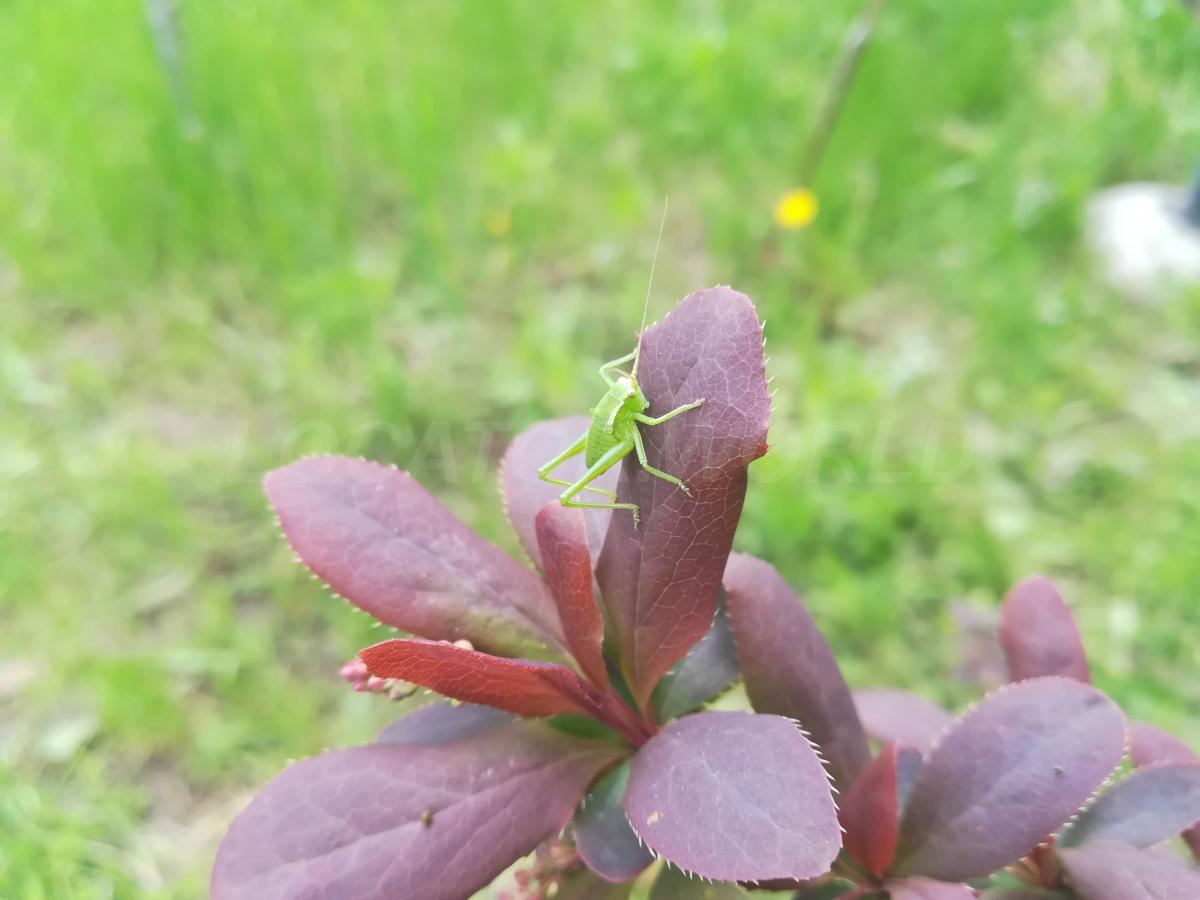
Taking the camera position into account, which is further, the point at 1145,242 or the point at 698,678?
the point at 1145,242

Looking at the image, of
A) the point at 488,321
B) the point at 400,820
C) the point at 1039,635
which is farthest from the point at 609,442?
the point at 488,321

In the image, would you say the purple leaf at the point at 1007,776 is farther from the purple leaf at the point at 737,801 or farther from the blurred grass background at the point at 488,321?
Answer: the blurred grass background at the point at 488,321

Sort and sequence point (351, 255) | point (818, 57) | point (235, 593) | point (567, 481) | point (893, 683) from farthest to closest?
point (818, 57), point (351, 255), point (235, 593), point (893, 683), point (567, 481)

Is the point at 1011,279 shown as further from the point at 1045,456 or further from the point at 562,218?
the point at 562,218

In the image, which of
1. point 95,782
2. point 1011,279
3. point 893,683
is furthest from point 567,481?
point 1011,279

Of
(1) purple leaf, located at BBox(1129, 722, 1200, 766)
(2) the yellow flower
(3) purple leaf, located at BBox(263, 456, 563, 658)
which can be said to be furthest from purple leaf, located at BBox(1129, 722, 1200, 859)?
(2) the yellow flower

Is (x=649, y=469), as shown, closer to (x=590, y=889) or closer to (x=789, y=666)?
(x=789, y=666)
